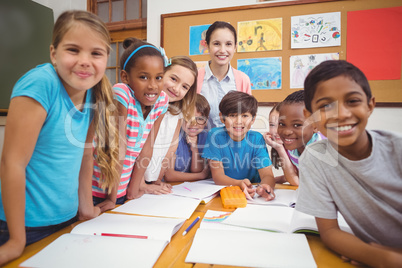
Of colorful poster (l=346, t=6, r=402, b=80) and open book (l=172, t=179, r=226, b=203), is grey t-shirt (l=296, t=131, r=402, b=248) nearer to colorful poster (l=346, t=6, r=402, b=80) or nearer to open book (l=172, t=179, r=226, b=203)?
open book (l=172, t=179, r=226, b=203)

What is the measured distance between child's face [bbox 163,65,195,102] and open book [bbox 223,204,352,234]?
0.75 m

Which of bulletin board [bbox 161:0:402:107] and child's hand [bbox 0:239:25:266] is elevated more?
bulletin board [bbox 161:0:402:107]

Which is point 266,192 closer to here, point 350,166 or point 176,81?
point 350,166

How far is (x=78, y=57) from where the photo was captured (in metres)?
0.64

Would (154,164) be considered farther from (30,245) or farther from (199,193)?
(30,245)

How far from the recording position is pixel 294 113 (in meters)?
1.20

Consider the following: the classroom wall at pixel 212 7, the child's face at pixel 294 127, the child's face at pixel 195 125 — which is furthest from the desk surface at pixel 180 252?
the classroom wall at pixel 212 7

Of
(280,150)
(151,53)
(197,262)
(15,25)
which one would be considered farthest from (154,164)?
(15,25)

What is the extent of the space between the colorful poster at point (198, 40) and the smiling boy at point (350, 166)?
207 centimetres

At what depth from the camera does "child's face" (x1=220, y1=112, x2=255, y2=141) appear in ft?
4.60

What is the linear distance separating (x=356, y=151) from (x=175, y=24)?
2.41 metres

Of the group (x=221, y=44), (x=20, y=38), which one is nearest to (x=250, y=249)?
(x=221, y=44)

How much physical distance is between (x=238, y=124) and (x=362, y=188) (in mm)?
804

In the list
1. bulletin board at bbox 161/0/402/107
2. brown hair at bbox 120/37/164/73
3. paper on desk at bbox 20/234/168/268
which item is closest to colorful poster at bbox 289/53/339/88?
Result: bulletin board at bbox 161/0/402/107
